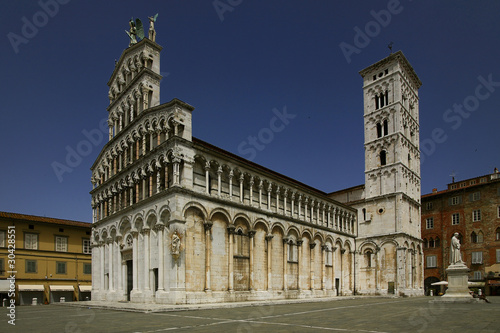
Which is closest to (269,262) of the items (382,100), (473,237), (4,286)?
(4,286)

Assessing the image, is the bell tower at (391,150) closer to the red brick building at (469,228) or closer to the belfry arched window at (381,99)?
the belfry arched window at (381,99)

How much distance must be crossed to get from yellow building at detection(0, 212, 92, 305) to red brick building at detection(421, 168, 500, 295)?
1838 inches

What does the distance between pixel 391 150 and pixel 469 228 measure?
55.2 ft

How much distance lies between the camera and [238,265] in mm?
31922

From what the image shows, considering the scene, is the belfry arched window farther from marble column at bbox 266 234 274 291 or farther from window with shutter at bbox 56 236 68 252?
window with shutter at bbox 56 236 68 252

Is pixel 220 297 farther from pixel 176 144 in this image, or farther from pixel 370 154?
pixel 370 154

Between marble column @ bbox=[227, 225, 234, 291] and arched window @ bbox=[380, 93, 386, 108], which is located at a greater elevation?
arched window @ bbox=[380, 93, 386, 108]

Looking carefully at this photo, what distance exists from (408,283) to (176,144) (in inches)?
1297

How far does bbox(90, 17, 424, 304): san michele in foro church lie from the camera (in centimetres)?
2889

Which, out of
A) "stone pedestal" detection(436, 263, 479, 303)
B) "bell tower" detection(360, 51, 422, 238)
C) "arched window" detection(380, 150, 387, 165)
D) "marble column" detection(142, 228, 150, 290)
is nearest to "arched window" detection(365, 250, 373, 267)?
"bell tower" detection(360, 51, 422, 238)

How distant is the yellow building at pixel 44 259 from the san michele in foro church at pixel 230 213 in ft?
27.7

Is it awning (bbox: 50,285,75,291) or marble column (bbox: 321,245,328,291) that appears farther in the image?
awning (bbox: 50,285,75,291)

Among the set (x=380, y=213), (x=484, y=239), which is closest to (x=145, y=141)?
(x=380, y=213)

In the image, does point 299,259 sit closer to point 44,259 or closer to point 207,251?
point 207,251
